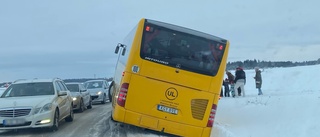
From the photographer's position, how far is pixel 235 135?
10.0 meters

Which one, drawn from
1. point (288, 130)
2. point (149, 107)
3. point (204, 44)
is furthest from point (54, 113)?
point (288, 130)

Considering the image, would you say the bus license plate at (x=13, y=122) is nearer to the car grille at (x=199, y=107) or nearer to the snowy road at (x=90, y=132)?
the snowy road at (x=90, y=132)

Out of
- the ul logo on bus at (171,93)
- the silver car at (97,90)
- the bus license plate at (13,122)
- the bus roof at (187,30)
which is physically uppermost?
the bus roof at (187,30)

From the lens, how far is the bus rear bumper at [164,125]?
10000mm

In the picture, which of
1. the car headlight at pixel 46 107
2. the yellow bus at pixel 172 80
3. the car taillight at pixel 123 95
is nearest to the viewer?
the yellow bus at pixel 172 80

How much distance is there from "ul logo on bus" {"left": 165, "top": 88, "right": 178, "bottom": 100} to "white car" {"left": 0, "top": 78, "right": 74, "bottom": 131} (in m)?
3.61

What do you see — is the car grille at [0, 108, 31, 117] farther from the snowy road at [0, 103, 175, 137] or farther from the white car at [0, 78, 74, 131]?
the snowy road at [0, 103, 175, 137]

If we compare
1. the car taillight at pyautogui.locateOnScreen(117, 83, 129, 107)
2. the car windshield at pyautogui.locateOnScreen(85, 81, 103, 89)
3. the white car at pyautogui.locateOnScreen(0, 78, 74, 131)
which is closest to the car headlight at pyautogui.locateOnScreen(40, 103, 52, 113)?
the white car at pyautogui.locateOnScreen(0, 78, 74, 131)

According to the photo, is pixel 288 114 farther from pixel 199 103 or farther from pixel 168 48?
pixel 168 48

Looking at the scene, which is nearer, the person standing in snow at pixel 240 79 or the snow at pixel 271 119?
the snow at pixel 271 119

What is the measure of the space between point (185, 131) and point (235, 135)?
1262 mm

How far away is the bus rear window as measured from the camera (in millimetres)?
9984

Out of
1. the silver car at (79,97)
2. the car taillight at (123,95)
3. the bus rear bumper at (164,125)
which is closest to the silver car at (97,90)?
the silver car at (79,97)

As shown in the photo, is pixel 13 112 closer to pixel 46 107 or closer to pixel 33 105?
pixel 33 105
